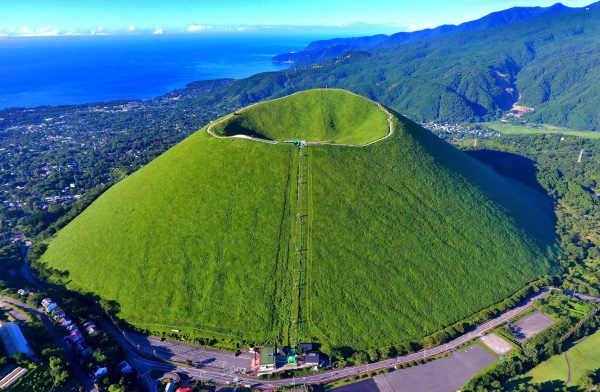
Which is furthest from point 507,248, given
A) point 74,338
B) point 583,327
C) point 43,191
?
point 43,191

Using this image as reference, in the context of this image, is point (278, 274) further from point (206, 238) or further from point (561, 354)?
point (561, 354)

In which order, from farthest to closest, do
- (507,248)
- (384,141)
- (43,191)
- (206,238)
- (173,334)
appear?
(43,191) → (384,141) → (507,248) → (206,238) → (173,334)

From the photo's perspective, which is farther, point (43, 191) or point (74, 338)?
point (43, 191)

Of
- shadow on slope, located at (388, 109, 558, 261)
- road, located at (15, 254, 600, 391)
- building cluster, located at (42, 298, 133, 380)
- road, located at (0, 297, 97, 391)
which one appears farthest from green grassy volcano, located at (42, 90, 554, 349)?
road, located at (0, 297, 97, 391)

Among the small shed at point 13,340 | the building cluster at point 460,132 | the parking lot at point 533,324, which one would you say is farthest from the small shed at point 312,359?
the building cluster at point 460,132

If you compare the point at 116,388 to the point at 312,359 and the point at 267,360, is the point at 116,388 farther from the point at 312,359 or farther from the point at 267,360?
the point at 312,359
